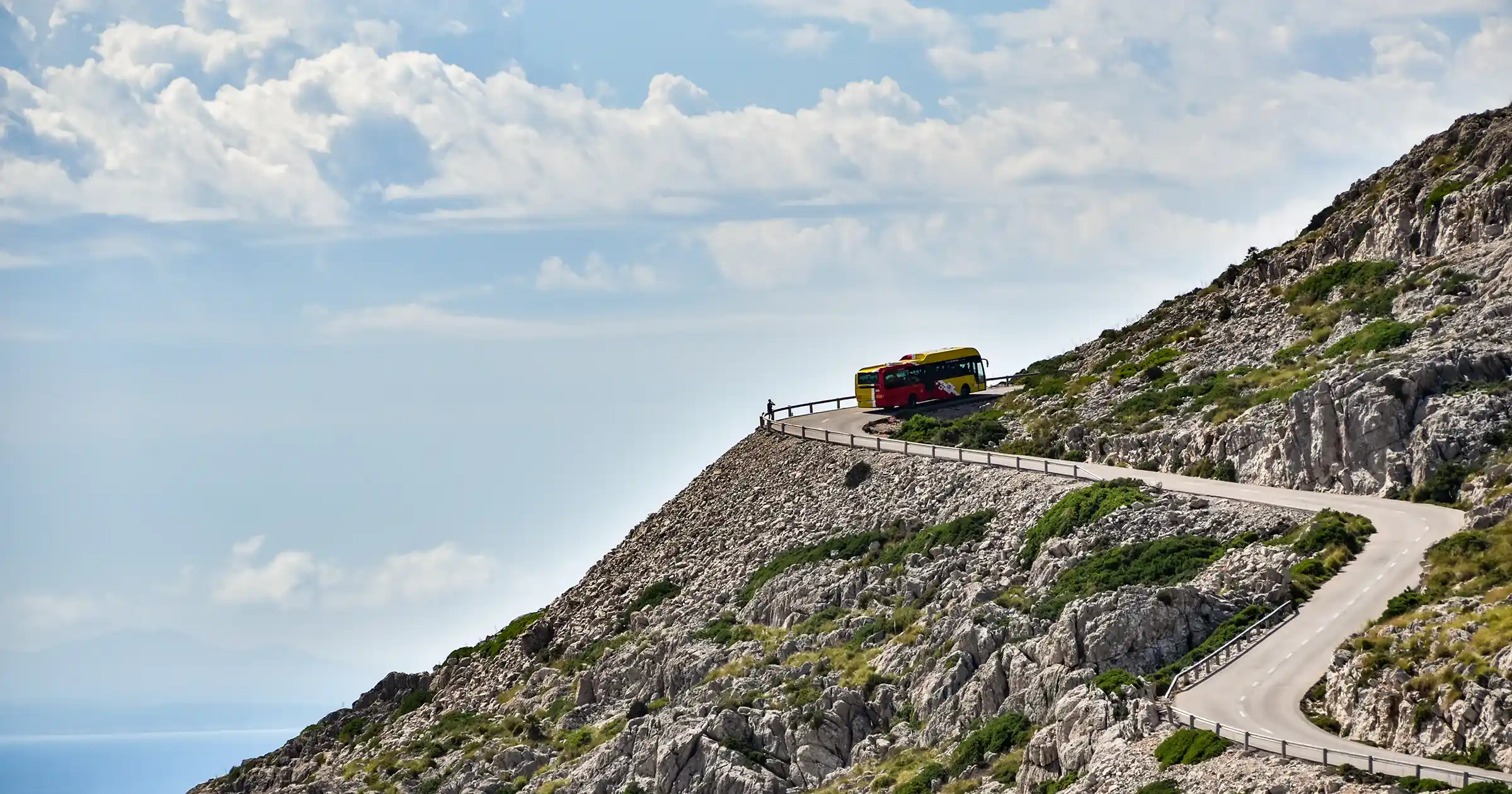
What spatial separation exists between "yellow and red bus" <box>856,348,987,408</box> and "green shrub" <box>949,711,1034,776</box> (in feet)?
154

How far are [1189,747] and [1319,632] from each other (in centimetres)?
945

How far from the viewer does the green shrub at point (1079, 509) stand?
2707 inches

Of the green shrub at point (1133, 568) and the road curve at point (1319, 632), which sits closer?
the road curve at point (1319, 632)

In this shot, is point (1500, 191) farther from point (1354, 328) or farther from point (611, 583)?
point (611, 583)

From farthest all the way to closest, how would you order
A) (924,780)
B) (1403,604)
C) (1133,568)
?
1. (1133,568)
2. (924,780)
3. (1403,604)

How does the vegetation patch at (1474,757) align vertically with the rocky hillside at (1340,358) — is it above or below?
below

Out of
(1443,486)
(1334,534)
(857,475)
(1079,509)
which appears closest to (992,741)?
(1334,534)

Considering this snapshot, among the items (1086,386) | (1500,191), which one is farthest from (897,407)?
(1500,191)

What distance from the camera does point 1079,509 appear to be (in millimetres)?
70125

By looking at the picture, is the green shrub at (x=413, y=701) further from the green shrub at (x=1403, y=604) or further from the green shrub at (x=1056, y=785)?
the green shrub at (x=1403, y=604)

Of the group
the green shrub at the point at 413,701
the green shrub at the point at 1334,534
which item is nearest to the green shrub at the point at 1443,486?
the green shrub at the point at 1334,534

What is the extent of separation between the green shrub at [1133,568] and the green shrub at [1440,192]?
32.4 meters

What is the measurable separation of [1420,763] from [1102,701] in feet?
34.1

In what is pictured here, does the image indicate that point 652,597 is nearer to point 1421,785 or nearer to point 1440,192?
point 1440,192
